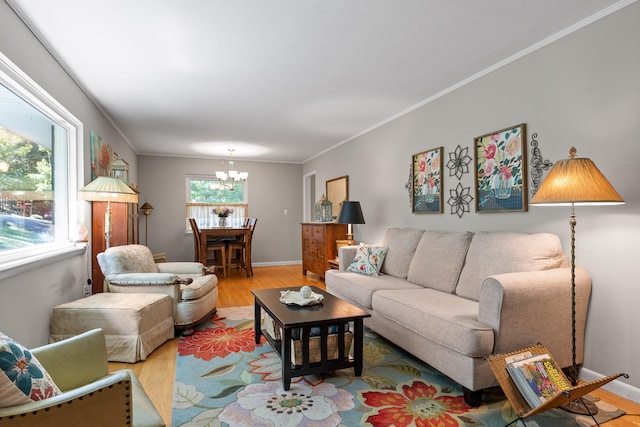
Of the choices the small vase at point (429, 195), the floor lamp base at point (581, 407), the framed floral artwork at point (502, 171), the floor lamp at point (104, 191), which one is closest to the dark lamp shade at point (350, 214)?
the small vase at point (429, 195)

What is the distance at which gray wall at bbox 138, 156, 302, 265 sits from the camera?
23.4ft

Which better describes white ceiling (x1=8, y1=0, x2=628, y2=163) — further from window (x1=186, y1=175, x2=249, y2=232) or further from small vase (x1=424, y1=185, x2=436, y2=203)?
window (x1=186, y1=175, x2=249, y2=232)

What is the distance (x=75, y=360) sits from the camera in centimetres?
150

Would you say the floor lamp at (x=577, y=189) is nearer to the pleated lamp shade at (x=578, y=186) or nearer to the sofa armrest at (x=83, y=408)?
the pleated lamp shade at (x=578, y=186)

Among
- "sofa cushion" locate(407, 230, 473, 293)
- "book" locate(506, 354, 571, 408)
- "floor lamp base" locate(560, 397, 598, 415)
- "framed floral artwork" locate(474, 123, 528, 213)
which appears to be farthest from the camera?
"sofa cushion" locate(407, 230, 473, 293)

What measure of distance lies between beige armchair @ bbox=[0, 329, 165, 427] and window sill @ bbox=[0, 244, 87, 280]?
873mm

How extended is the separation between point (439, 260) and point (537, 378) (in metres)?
1.40

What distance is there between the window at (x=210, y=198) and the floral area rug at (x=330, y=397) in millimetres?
4863

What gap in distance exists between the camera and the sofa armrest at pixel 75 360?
1.45 m

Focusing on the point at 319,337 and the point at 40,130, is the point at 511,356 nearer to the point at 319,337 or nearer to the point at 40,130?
the point at 319,337

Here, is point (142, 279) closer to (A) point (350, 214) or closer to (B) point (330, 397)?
(B) point (330, 397)

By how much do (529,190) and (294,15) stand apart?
216cm

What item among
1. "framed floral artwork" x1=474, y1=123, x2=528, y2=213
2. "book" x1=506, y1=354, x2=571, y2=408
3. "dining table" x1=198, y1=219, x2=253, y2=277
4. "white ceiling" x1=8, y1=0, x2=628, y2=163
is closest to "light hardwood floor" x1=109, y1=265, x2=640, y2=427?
"book" x1=506, y1=354, x2=571, y2=408

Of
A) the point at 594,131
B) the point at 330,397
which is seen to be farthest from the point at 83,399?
the point at 594,131
